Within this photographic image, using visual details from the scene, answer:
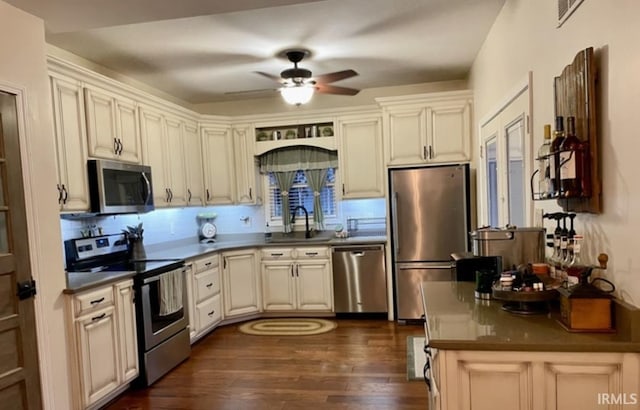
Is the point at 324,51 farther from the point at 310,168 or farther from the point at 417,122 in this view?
the point at 310,168

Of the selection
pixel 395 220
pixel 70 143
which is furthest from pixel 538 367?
pixel 70 143

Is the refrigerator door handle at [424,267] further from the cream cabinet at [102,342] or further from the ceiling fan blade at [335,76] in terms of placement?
the cream cabinet at [102,342]

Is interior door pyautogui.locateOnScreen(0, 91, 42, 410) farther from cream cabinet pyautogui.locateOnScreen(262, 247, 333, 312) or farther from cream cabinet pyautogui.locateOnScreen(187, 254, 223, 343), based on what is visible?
cream cabinet pyautogui.locateOnScreen(262, 247, 333, 312)

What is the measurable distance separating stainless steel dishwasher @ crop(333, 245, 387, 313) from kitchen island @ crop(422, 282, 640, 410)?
2.94 metres

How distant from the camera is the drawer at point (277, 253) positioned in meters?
4.61

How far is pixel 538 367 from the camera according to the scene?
136 centimetres

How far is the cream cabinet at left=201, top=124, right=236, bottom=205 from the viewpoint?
15.7ft

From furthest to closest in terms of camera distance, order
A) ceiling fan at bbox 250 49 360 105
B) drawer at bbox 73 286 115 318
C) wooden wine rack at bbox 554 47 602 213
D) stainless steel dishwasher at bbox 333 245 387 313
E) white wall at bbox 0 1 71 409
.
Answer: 1. stainless steel dishwasher at bbox 333 245 387 313
2. ceiling fan at bbox 250 49 360 105
3. drawer at bbox 73 286 115 318
4. white wall at bbox 0 1 71 409
5. wooden wine rack at bbox 554 47 602 213

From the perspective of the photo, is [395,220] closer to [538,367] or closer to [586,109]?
[586,109]

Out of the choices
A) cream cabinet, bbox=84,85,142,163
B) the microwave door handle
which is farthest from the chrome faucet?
cream cabinet, bbox=84,85,142,163

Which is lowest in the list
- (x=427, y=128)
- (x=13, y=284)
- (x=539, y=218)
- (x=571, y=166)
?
(x=13, y=284)

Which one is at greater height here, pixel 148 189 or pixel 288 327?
pixel 148 189
